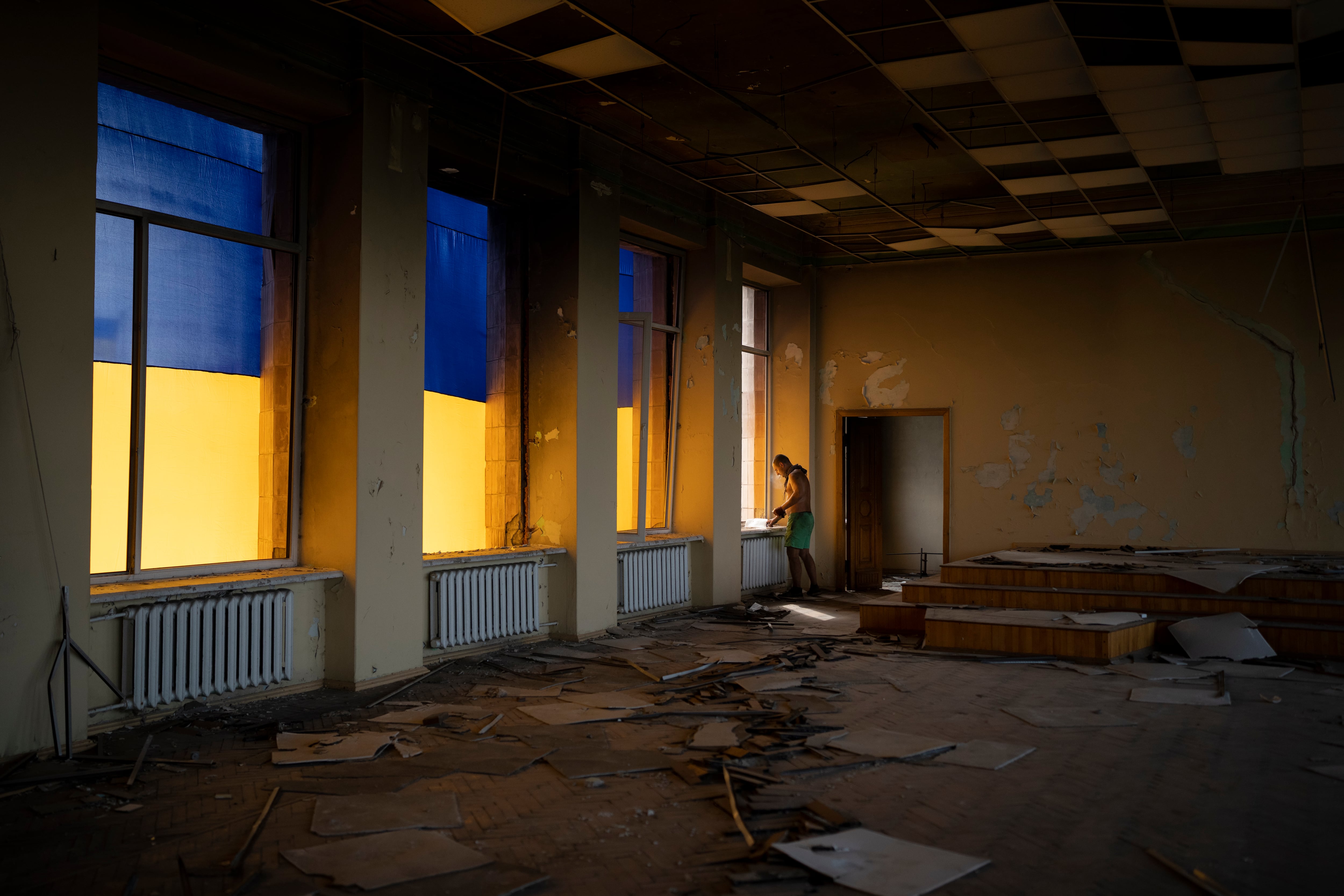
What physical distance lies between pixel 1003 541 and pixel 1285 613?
13.0ft

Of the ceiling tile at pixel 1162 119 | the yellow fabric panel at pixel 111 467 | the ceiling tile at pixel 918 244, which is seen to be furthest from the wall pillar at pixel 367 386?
the ceiling tile at pixel 918 244

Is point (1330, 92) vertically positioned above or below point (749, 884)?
above

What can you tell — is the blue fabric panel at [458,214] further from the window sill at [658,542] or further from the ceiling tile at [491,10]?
the window sill at [658,542]

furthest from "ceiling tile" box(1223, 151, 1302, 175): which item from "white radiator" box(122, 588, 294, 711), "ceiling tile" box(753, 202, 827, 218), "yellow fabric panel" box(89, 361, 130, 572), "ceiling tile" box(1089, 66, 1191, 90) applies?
"yellow fabric panel" box(89, 361, 130, 572)

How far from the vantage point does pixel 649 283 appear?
31.7 feet

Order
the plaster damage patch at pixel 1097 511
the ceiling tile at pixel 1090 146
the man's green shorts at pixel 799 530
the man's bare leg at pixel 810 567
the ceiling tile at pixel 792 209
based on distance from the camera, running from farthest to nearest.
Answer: the man's bare leg at pixel 810 567
the man's green shorts at pixel 799 530
the plaster damage patch at pixel 1097 511
the ceiling tile at pixel 792 209
the ceiling tile at pixel 1090 146

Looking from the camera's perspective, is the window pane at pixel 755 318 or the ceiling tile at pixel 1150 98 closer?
the ceiling tile at pixel 1150 98

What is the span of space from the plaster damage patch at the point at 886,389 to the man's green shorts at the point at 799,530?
5.73 ft

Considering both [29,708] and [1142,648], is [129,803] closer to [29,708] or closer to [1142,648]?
[29,708]

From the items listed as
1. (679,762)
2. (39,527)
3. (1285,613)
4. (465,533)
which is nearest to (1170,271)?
(1285,613)

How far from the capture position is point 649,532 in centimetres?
967

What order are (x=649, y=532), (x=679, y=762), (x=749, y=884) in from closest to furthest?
(x=749, y=884) → (x=679, y=762) → (x=649, y=532)

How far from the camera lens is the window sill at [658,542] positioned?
8688 mm

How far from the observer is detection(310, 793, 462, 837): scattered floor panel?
137 inches
